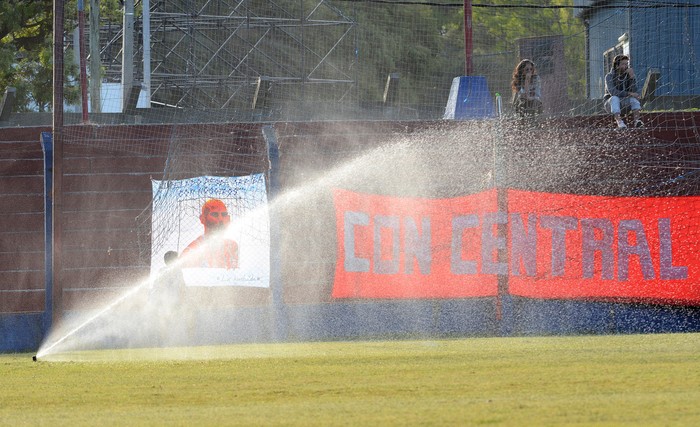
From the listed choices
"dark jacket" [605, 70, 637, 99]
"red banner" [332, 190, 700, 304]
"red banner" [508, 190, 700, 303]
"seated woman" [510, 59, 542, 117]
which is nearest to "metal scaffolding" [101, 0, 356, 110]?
"seated woman" [510, 59, 542, 117]

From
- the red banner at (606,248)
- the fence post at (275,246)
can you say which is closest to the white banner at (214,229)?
the fence post at (275,246)

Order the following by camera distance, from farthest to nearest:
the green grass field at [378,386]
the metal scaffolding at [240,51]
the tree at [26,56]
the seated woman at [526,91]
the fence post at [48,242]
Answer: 1. the metal scaffolding at [240,51]
2. the tree at [26,56]
3. the seated woman at [526,91]
4. the fence post at [48,242]
5. the green grass field at [378,386]

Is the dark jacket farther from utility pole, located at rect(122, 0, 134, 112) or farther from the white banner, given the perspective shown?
utility pole, located at rect(122, 0, 134, 112)

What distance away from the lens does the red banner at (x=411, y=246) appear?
15945mm

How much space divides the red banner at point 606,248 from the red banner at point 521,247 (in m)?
0.01

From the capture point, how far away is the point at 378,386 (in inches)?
345

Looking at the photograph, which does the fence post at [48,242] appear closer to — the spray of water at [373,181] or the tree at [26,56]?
the spray of water at [373,181]

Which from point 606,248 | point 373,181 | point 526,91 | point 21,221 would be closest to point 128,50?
point 21,221

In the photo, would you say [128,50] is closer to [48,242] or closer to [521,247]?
[48,242]

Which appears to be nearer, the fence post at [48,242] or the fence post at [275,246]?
the fence post at [48,242]

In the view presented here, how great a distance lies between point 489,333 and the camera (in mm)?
15734

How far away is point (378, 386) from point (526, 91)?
30.4ft

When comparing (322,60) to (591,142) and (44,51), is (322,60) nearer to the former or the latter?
(44,51)

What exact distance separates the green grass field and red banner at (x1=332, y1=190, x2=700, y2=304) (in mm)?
2353
